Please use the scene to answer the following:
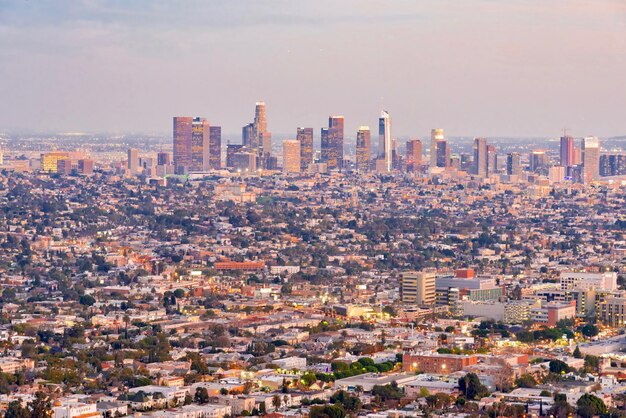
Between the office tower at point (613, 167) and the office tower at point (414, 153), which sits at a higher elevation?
the office tower at point (414, 153)

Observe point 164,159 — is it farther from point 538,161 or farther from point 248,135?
point 538,161

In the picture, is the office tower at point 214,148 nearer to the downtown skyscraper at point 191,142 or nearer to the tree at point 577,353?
the downtown skyscraper at point 191,142

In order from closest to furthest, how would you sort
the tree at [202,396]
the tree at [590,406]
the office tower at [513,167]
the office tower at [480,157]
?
the tree at [590,406] → the tree at [202,396] → the office tower at [513,167] → the office tower at [480,157]

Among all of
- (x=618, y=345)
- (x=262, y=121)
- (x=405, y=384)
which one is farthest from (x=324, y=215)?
(x=405, y=384)

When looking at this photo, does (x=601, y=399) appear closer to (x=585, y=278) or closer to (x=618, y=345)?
(x=618, y=345)

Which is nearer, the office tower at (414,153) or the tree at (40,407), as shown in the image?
the tree at (40,407)

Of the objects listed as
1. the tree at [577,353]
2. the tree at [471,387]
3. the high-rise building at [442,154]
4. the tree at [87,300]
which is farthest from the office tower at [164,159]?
the tree at [471,387]

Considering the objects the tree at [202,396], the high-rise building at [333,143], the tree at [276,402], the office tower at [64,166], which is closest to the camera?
the tree at [276,402]
